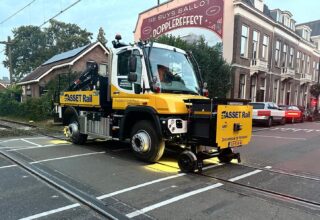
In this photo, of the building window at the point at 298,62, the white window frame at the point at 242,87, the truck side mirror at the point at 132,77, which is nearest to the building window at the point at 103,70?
the truck side mirror at the point at 132,77

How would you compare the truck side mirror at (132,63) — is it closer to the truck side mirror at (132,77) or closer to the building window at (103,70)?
the truck side mirror at (132,77)

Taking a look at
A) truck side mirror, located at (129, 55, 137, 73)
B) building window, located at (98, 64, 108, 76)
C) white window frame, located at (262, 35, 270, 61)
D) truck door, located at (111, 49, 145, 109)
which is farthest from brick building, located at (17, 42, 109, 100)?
truck side mirror, located at (129, 55, 137, 73)

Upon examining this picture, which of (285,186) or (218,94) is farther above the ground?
(218,94)

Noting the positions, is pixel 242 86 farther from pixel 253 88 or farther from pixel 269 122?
pixel 269 122

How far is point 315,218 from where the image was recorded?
14.1 feet

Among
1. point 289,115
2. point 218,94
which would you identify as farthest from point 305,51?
point 218,94

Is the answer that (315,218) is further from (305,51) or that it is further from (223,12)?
(305,51)

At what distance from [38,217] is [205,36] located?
22.3 metres

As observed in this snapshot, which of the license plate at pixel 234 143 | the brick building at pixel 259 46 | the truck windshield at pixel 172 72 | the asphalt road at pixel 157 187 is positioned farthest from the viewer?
the brick building at pixel 259 46

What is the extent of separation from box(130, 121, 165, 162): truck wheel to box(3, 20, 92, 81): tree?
43893mm

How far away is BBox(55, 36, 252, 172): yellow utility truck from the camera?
21.7ft

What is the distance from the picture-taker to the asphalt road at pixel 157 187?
4457 millimetres

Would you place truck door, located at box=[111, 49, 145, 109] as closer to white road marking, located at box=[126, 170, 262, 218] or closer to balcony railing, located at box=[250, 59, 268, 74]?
white road marking, located at box=[126, 170, 262, 218]

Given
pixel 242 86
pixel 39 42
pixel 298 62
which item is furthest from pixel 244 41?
pixel 39 42
